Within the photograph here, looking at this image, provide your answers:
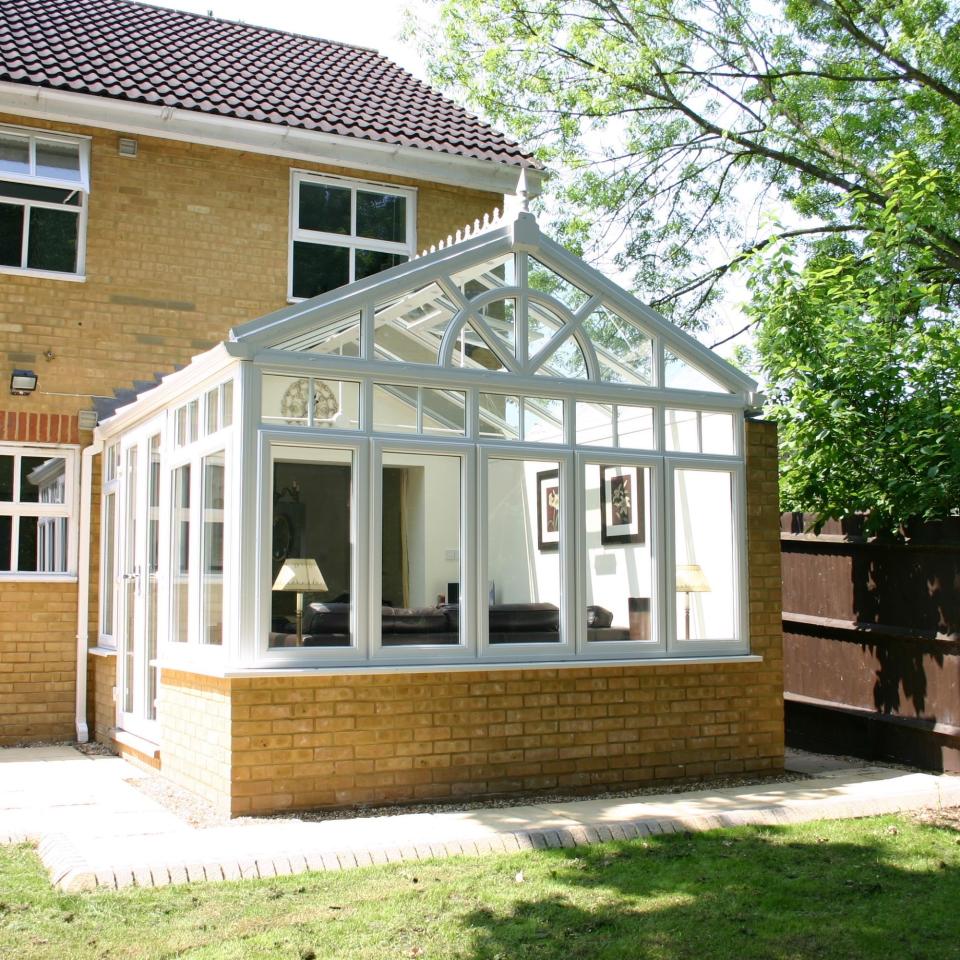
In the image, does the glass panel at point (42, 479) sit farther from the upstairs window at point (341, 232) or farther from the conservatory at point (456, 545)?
the upstairs window at point (341, 232)

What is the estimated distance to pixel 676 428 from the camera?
903cm

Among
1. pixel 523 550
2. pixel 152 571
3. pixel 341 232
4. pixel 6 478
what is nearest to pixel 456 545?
pixel 523 550

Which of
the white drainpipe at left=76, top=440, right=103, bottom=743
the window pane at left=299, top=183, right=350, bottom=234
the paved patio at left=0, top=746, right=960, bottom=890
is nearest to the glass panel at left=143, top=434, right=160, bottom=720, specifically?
the paved patio at left=0, top=746, right=960, bottom=890

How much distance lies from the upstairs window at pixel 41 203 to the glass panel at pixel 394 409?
4.92m

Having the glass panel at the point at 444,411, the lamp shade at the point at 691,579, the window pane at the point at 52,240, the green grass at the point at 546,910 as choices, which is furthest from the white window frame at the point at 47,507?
the lamp shade at the point at 691,579

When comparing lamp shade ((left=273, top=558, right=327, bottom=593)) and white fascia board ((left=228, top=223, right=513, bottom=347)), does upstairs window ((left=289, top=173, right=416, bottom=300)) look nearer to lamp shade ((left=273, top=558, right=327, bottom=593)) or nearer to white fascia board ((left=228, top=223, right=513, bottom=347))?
white fascia board ((left=228, top=223, right=513, bottom=347))

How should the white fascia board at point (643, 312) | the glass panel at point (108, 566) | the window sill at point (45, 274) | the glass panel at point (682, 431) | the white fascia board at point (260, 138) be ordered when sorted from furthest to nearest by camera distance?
1. the white fascia board at point (260, 138)
2. the window sill at point (45, 274)
3. the glass panel at point (108, 566)
4. the glass panel at point (682, 431)
5. the white fascia board at point (643, 312)

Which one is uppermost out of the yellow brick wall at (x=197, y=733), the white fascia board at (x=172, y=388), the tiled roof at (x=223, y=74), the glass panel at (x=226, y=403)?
the tiled roof at (x=223, y=74)

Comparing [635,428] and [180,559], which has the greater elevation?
[635,428]

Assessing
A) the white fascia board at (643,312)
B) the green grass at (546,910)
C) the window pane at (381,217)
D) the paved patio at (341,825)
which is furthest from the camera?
the window pane at (381,217)

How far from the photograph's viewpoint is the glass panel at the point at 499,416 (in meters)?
8.40

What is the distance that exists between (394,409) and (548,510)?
4.40 feet

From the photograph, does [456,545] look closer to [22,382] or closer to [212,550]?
[212,550]

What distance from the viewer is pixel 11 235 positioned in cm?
1139
